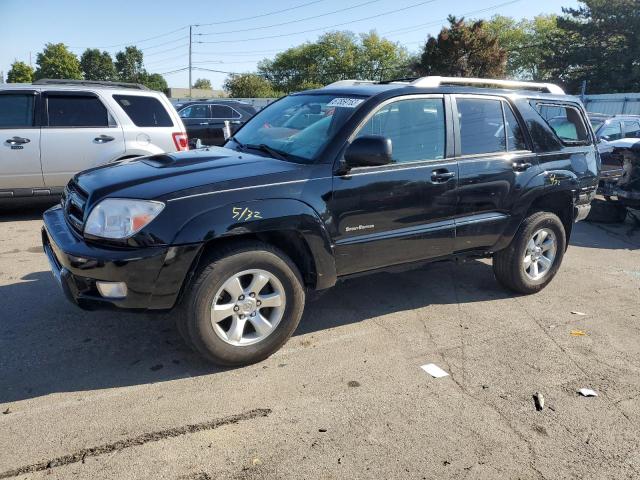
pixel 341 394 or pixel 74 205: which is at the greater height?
pixel 74 205

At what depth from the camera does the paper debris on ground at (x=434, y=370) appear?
11.4ft

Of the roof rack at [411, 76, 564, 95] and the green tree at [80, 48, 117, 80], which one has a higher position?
the green tree at [80, 48, 117, 80]

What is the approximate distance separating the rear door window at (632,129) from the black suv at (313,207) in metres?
8.80

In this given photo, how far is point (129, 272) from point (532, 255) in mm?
3626

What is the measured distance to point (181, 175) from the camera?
339cm

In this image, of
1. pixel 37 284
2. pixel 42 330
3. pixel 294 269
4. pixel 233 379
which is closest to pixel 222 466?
pixel 233 379

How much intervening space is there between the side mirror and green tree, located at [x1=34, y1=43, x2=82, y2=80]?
76.8m

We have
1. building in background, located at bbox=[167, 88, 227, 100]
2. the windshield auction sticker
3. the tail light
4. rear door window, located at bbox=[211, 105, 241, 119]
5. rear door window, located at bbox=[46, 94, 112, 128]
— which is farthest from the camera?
building in background, located at bbox=[167, 88, 227, 100]

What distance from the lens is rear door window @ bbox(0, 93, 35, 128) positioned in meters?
6.93

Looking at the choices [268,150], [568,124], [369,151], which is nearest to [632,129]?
[568,124]

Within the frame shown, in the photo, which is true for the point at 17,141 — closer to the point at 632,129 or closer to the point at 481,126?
the point at 481,126

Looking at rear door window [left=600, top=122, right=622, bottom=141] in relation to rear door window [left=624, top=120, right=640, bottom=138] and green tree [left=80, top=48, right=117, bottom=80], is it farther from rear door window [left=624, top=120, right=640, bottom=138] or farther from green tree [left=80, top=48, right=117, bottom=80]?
green tree [left=80, top=48, right=117, bottom=80]

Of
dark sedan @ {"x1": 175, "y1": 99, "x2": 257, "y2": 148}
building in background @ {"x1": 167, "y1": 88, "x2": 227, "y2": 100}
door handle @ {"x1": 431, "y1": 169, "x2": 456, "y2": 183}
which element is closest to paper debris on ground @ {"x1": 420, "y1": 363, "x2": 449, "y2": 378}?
door handle @ {"x1": 431, "y1": 169, "x2": 456, "y2": 183}

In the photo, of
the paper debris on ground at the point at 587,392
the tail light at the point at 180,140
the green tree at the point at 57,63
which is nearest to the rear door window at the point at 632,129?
the tail light at the point at 180,140
